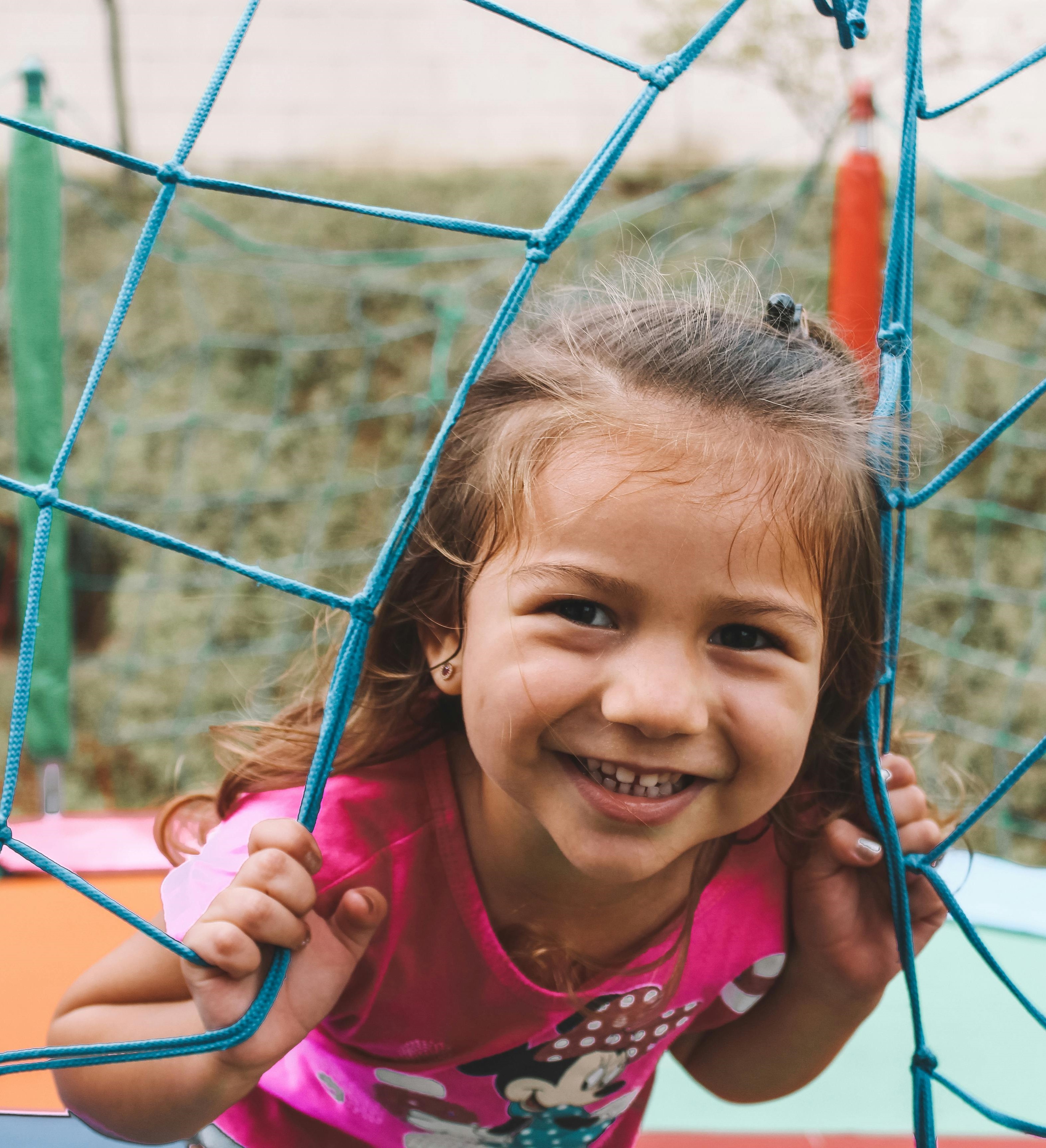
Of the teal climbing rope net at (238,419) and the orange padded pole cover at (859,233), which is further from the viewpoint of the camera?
the teal climbing rope net at (238,419)

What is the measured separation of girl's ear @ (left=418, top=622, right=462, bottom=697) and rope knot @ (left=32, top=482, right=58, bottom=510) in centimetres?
24

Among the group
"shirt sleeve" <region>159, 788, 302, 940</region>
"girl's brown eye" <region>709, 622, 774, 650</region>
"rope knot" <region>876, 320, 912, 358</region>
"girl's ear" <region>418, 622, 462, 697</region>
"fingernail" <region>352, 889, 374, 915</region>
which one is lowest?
"fingernail" <region>352, 889, 374, 915</region>

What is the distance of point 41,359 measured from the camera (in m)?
1.69

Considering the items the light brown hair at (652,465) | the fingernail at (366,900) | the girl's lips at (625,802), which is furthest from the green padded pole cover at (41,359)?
the girl's lips at (625,802)

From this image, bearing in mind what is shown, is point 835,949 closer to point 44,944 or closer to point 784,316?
point 784,316

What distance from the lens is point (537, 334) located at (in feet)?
2.49

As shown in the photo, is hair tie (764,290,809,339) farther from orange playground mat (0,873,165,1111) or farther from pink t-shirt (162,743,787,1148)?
orange playground mat (0,873,165,1111)

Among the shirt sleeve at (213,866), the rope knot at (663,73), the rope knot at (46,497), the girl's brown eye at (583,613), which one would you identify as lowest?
the shirt sleeve at (213,866)

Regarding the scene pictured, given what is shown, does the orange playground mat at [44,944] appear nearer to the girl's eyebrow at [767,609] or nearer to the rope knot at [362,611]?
the rope knot at [362,611]

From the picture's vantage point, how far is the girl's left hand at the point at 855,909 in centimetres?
76

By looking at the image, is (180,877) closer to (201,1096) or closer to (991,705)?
(201,1096)

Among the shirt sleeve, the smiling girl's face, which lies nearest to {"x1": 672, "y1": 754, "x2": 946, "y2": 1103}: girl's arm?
the smiling girl's face

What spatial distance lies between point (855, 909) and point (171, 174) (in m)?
0.65

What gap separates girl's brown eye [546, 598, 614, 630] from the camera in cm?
59
